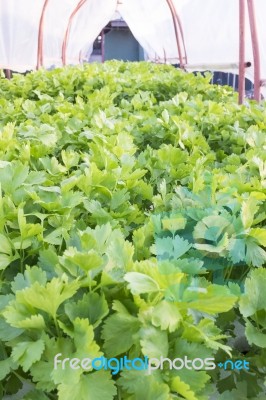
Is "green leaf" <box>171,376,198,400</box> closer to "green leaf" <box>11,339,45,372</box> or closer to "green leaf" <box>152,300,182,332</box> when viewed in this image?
"green leaf" <box>152,300,182,332</box>

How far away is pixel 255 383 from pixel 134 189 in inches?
25.4

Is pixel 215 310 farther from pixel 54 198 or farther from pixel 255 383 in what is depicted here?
pixel 54 198

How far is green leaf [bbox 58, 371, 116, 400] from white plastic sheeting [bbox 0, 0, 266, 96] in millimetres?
4866

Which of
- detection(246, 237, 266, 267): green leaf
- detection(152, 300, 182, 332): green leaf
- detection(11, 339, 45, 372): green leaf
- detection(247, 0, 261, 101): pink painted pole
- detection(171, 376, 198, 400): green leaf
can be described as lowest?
detection(171, 376, 198, 400): green leaf

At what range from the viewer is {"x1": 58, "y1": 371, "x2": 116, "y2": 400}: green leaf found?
0.65 meters

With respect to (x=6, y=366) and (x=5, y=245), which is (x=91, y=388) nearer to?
(x=6, y=366)

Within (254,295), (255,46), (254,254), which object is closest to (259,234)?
(254,254)

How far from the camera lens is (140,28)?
14141 millimetres

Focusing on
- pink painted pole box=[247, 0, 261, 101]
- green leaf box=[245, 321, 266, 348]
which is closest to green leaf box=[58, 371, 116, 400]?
green leaf box=[245, 321, 266, 348]

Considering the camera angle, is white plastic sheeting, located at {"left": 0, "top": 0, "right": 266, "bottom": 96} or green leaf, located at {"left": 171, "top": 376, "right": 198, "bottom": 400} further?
white plastic sheeting, located at {"left": 0, "top": 0, "right": 266, "bottom": 96}

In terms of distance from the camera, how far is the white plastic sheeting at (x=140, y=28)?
24.6ft

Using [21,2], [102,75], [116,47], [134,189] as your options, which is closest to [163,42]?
[21,2]

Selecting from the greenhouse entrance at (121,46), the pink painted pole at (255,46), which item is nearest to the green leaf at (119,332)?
the pink painted pole at (255,46)

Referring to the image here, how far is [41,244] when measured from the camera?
0.98m
